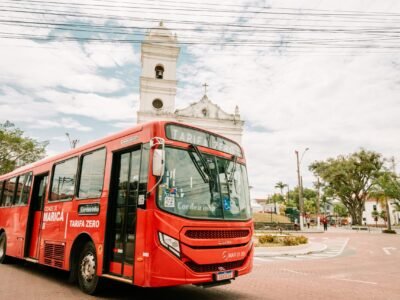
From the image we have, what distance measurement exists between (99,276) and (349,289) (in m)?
5.35

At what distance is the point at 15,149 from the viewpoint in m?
37.5

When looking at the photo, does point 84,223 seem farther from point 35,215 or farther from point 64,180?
point 35,215

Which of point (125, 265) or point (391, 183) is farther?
point (391, 183)


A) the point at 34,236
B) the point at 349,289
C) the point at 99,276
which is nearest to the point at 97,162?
the point at 99,276

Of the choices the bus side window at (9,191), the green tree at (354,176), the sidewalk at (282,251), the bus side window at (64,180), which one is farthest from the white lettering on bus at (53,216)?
the green tree at (354,176)

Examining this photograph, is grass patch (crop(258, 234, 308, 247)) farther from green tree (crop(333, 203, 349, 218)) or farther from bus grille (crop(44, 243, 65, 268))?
green tree (crop(333, 203, 349, 218))

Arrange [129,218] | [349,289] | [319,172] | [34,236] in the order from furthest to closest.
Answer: [319,172]
[34,236]
[349,289]
[129,218]

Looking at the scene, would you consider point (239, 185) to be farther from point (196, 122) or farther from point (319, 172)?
point (319, 172)

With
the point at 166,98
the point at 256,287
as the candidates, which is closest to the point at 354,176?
the point at 166,98

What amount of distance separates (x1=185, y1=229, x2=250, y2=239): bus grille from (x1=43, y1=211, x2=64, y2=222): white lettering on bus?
Answer: 3758 millimetres

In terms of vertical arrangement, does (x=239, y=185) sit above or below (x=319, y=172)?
below

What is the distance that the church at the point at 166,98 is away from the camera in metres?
44.4

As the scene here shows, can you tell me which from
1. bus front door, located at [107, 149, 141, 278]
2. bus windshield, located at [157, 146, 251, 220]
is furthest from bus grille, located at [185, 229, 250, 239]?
bus front door, located at [107, 149, 141, 278]

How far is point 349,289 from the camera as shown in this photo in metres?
7.43
